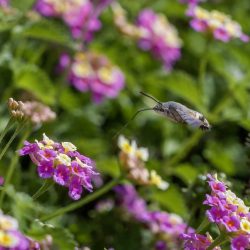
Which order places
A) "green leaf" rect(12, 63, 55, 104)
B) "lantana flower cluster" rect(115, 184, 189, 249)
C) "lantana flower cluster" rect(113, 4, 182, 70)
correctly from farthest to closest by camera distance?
"lantana flower cluster" rect(113, 4, 182, 70)
"green leaf" rect(12, 63, 55, 104)
"lantana flower cluster" rect(115, 184, 189, 249)

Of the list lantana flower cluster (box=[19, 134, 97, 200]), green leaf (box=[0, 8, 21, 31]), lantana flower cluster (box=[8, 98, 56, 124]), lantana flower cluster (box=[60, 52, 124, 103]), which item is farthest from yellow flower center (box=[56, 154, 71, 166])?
lantana flower cluster (box=[60, 52, 124, 103])

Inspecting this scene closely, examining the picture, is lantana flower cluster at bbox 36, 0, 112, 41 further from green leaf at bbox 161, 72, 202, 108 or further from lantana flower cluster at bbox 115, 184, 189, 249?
lantana flower cluster at bbox 115, 184, 189, 249

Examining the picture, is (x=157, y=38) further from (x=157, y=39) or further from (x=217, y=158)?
(x=217, y=158)

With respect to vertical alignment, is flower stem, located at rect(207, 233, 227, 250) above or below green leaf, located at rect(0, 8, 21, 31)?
above

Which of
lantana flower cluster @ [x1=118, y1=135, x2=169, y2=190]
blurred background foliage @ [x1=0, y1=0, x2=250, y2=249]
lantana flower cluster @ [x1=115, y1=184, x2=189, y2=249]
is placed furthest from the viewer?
blurred background foliage @ [x1=0, y1=0, x2=250, y2=249]

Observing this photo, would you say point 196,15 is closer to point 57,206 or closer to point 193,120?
point 57,206

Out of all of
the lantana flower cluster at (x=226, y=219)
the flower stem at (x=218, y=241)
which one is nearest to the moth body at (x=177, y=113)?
the lantana flower cluster at (x=226, y=219)

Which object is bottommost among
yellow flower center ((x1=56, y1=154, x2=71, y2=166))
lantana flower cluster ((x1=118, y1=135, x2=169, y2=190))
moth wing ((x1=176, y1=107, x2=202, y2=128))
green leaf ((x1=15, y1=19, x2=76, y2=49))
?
green leaf ((x1=15, y1=19, x2=76, y2=49))

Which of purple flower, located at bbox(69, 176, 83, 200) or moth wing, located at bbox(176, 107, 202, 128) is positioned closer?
purple flower, located at bbox(69, 176, 83, 200)

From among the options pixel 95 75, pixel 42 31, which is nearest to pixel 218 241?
pixel 42 31
